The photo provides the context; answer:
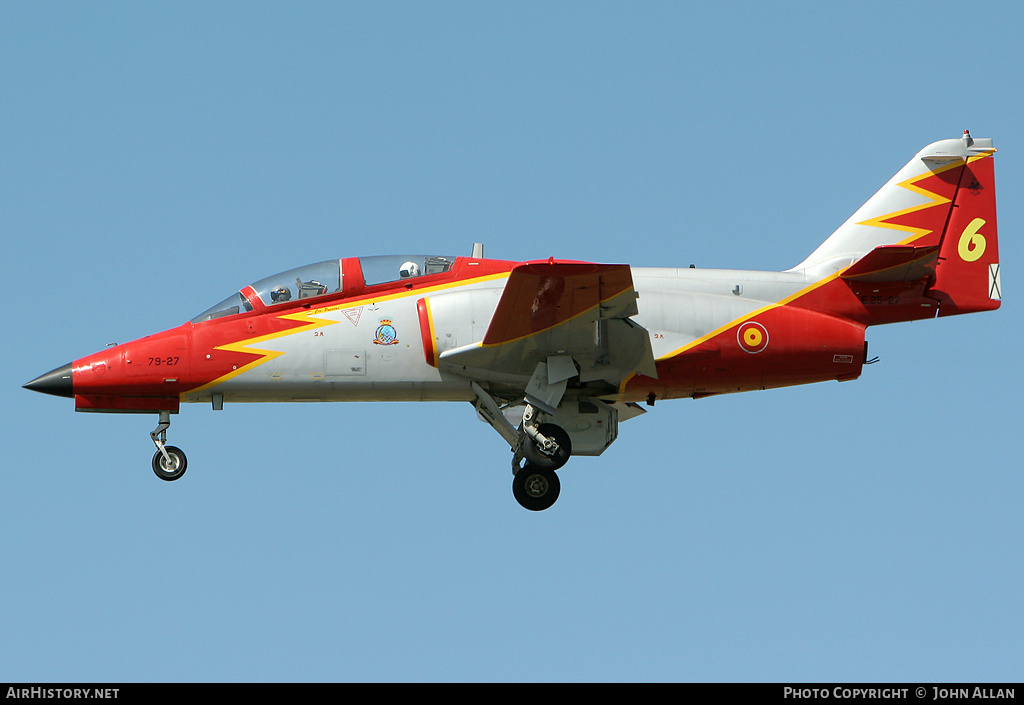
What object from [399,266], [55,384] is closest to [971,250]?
[399,266]

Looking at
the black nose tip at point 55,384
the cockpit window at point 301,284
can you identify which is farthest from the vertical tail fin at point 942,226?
the black nose tip at point 55,384

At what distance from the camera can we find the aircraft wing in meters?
17.5

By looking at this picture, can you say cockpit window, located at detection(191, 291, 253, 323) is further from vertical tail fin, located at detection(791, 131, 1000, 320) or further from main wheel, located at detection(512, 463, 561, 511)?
vertical tail fin, located at detection(791, 131, 1000, 320)

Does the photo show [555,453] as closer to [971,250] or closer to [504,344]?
[504,344]

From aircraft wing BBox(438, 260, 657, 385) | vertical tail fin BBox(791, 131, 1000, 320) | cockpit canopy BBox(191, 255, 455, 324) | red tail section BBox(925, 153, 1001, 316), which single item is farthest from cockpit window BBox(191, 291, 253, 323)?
red tail section BBox(925, 153, 1001, 316)

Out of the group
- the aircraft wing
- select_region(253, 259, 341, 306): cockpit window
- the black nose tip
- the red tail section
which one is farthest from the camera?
the red tail section

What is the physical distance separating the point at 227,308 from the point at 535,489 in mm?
5318

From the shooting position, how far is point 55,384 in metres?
19.0

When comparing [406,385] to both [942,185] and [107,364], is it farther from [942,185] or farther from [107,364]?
[942,185]

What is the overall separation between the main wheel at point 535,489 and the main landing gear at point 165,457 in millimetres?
4940

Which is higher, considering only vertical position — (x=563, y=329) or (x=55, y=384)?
(x=563, y=329)

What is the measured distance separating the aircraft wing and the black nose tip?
17.5 ft

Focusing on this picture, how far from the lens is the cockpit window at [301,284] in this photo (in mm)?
19562

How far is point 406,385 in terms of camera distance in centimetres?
1938
